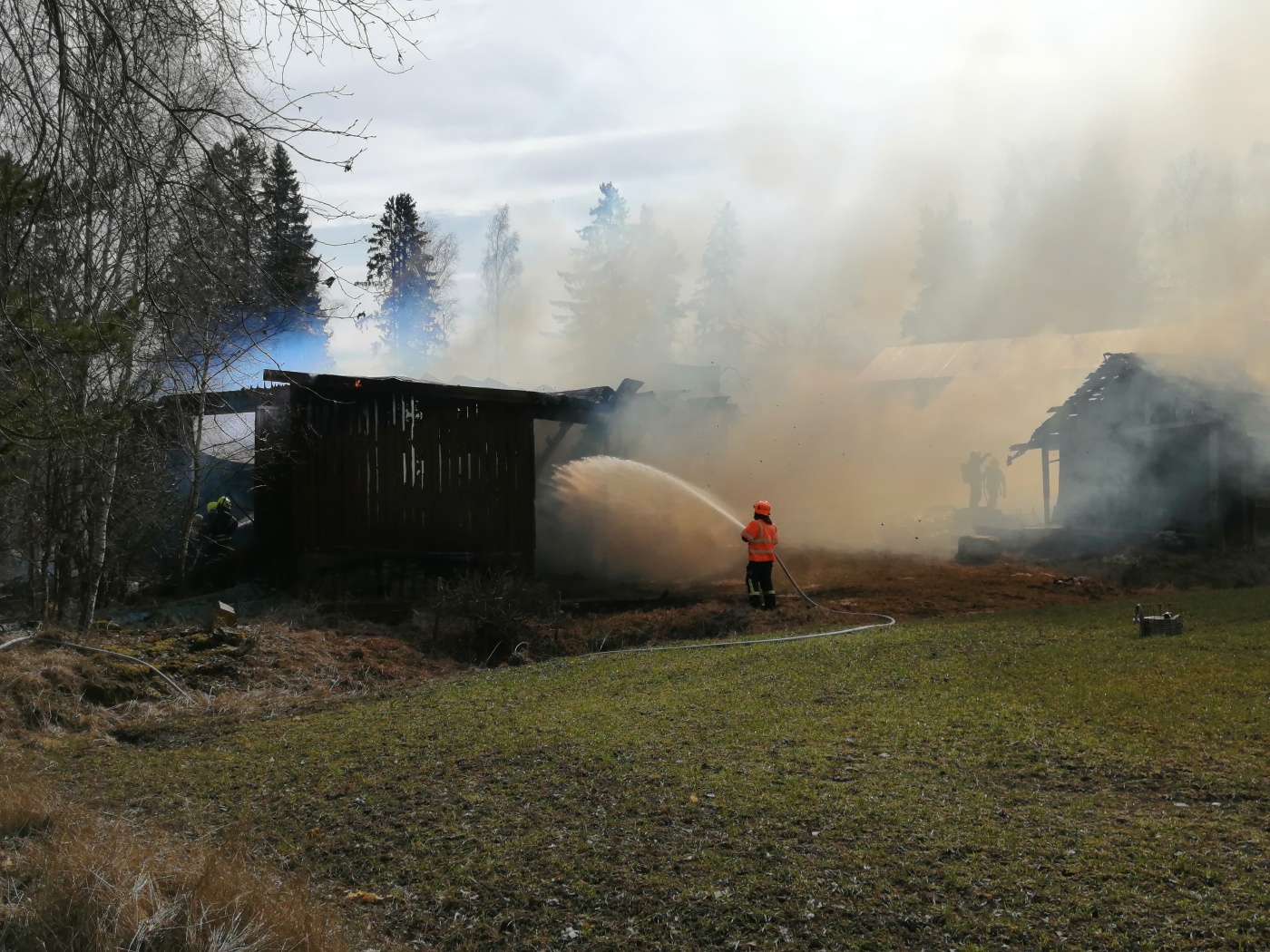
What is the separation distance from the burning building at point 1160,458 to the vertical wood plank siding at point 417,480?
15.2m

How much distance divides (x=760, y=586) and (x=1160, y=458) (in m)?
14.6

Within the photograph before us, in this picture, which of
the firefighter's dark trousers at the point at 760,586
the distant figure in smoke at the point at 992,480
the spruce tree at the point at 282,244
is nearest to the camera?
the spruce tree at the point at 282,244

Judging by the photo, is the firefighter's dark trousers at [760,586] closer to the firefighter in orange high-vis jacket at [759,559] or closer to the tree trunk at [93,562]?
the firefighter in orange high-vis jacket at [759,559]

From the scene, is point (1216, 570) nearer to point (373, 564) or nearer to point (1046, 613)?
point (1046, 613)

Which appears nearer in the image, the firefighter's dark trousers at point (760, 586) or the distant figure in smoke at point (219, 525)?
the firefighter's dark trousers at point (760, 586)

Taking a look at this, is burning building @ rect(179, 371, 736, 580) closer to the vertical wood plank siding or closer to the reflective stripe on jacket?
the vertical wood plank siding

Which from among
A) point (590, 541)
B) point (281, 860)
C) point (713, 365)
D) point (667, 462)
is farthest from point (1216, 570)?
point (713, 365)

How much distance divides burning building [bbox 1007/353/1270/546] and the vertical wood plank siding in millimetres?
15191

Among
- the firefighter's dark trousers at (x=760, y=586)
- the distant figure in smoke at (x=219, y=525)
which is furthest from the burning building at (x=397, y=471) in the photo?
the firefighter's dark trousers at (x=760, y=586)

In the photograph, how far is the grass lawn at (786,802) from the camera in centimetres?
473

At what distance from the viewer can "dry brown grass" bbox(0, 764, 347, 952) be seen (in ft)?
14.5

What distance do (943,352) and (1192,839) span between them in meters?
45.2

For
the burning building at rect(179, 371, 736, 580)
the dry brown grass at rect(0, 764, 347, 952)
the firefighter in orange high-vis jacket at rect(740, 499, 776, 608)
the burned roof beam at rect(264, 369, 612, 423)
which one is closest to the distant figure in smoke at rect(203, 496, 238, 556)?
the burning building at rect(179, 371, 736, 580)

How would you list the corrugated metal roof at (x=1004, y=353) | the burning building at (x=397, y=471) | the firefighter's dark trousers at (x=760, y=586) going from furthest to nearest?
the corrugated metal roof at (x=1004, y=353)
the burning building at (x=397, y=471)
the firefighter's dark trousers at (x=760, y=586)
